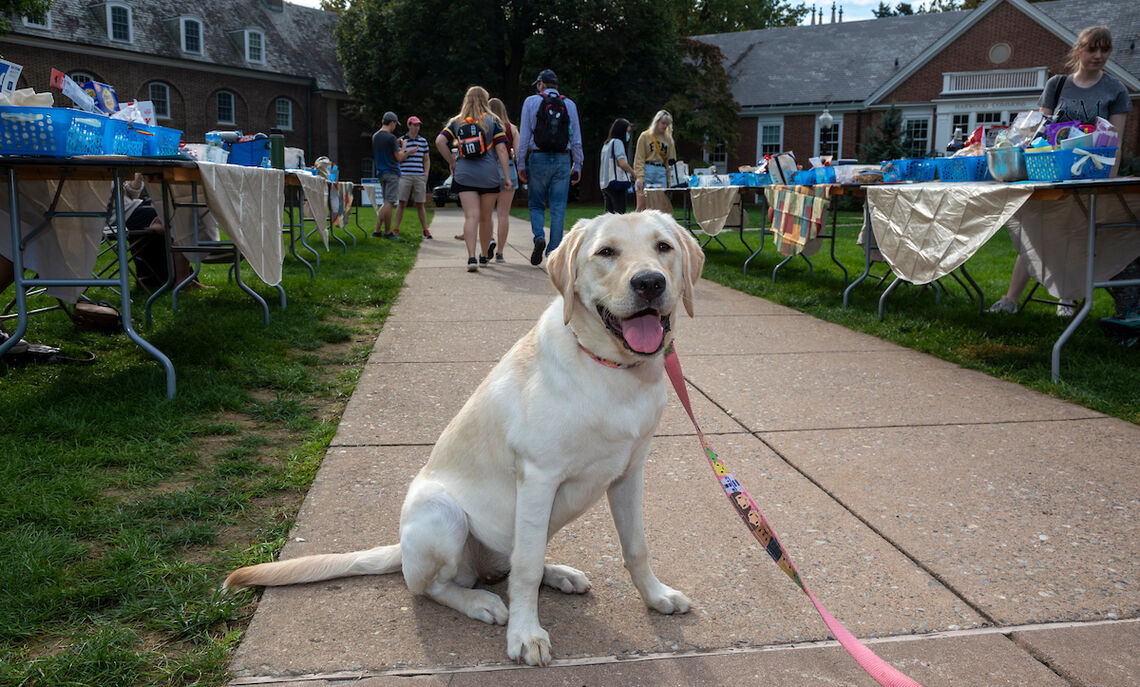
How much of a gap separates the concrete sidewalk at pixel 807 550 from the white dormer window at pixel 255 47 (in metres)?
44.5

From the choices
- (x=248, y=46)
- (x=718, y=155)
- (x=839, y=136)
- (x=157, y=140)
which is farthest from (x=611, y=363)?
(x=248, y=46)

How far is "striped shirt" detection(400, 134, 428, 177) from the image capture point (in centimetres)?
1496

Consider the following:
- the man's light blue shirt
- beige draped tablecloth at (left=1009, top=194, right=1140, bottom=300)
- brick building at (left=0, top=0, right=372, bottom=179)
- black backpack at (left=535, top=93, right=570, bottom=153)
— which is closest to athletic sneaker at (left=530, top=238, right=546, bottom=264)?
the man's light blue shirt

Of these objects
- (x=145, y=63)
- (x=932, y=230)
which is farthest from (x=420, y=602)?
(x=145, y=63)

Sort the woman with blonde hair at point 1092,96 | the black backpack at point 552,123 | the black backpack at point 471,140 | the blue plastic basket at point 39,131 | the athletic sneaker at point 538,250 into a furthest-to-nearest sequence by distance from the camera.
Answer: the athletic sneaker at point 538,250 → the black backpack at point 552,123 → the black backpack at point 471,140 → the woman with blonde hair at point 1092,96 → the blue plastic basket at point 39,131

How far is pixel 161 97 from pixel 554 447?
45212 millimetres

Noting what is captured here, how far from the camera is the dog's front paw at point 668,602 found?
2.41 metres

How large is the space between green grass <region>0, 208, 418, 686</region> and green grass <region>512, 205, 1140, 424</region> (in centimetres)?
434

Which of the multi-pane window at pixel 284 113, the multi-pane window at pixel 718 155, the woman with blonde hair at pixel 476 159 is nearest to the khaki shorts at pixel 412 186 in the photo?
the woman with blonde hair at pixel 476 159

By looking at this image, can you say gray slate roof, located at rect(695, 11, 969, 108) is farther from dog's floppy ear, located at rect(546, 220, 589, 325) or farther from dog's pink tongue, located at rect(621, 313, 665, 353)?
dog's pink tongue, located at rect(621, 313, 665, 353)

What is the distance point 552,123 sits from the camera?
10.1m

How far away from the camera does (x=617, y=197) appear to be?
14.2 meters

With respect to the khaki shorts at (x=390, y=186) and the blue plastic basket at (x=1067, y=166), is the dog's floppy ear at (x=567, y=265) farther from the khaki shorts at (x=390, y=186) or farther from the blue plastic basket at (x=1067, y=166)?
the khaki shorts at (x=390, y=186)

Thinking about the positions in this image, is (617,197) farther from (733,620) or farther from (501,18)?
(501,18)
